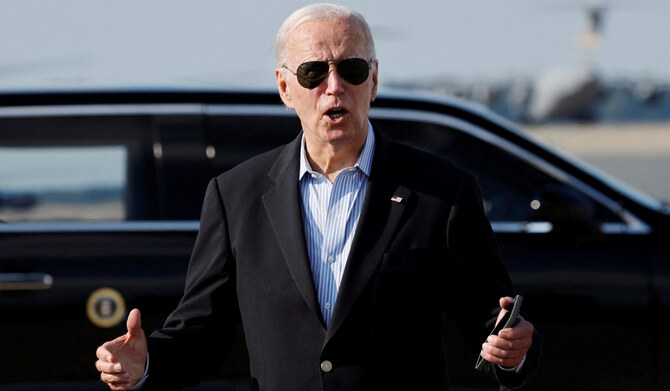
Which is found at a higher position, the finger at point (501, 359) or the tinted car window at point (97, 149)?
the tinted car window at point (97, 149)

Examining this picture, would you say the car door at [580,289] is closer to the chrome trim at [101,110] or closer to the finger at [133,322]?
the chrome trim at [101,110]

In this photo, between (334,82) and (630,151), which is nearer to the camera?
(334,82)

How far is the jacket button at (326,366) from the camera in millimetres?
2307

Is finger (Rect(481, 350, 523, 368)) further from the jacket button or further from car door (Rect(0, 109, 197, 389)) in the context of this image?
car door (Rect(0, 109, 197, 389))

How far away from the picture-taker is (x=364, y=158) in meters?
2.42

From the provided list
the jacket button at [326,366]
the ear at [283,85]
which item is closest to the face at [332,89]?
the ear at [283,85]

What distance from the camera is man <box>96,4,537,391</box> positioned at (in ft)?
7.56

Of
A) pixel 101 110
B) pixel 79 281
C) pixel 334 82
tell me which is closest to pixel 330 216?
pixel 334 82

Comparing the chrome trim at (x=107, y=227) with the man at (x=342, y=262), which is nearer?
the man at (x=342, y=262)

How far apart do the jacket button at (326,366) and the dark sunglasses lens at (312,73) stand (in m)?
0.61

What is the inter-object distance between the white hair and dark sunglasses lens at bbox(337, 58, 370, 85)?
5 centimetres

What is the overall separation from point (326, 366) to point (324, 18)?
764 millimetres

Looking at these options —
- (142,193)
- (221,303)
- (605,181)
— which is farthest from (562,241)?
(221,303)

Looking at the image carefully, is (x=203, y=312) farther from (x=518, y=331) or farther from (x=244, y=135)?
(x=244, y=135)
